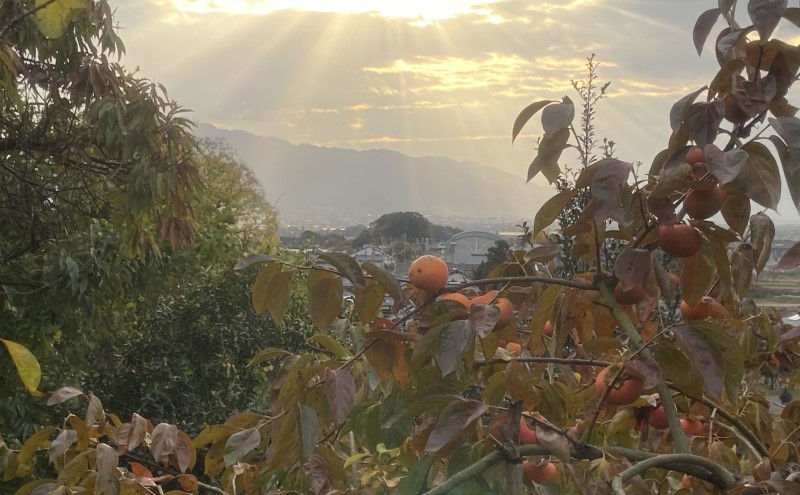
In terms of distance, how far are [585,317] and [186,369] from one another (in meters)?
4.21

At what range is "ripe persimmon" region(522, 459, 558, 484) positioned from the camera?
0.75 metres

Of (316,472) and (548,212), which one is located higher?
(548,212)

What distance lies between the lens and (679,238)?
0.66 metres

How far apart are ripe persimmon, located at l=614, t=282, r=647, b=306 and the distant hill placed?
89.7 ft

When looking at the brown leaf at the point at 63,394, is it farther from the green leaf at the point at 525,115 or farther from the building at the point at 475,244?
the building at the point at 475,244

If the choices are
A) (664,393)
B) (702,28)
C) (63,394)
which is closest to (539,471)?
(664,393)

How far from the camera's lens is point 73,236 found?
394 cm

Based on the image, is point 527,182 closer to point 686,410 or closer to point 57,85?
point 686,410

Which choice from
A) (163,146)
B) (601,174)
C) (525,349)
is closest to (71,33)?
(163,146)

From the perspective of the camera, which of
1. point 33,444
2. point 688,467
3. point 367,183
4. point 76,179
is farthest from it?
point 367,183

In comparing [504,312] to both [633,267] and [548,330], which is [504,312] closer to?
[633,267]

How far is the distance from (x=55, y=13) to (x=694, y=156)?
0.87m

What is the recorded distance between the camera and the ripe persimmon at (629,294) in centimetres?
69

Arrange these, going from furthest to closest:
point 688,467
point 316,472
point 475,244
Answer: point 475,244 < point 316,472 < point 688,467
